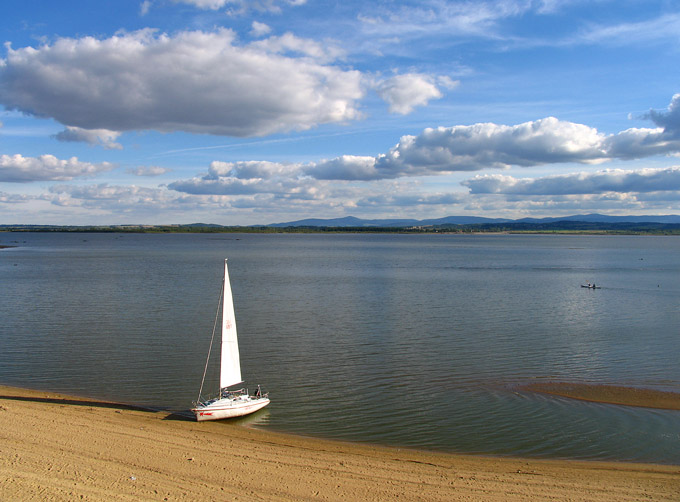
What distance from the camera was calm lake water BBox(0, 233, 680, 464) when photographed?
20406mm

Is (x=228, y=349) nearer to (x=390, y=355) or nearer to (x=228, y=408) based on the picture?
(x=228, y=408)

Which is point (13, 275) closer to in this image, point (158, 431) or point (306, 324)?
point (306, 324)

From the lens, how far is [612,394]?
2423 centimetres

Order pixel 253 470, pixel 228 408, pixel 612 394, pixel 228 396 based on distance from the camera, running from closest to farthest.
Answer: pixel 253 470 < pixel 228 408 < pixel 228 396 < pixel 612 394

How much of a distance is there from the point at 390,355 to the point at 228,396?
10.9m

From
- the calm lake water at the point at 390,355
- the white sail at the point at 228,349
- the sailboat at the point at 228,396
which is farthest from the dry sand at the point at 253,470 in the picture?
the white sail at the point at 228,349

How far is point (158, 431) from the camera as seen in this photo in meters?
19.1

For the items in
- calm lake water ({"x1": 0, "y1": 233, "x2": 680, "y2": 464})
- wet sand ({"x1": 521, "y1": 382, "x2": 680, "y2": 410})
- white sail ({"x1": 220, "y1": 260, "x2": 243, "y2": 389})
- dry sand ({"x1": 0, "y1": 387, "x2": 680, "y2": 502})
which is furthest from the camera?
wet sand ({"x1": 521, "y1": 382, "x2": 680, "y2": 410})

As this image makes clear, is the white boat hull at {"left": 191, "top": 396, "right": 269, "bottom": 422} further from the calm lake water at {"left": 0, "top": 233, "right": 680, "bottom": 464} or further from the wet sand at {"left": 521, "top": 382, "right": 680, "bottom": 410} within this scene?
the wet sand at {"left": 521, "top": 382, "right": 680, "bottom": 410}

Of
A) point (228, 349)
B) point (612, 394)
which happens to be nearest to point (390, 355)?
point (612, 394)

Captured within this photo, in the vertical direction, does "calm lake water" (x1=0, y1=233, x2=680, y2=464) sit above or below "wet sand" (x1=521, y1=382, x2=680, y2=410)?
above

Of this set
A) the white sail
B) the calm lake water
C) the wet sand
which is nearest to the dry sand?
the calm lake water

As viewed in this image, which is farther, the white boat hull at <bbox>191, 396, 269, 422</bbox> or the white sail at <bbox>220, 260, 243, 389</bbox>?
the white sail at <bbox>220, 260, 243, 389</bbox>

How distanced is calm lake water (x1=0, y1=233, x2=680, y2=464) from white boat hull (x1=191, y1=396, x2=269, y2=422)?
48cm
